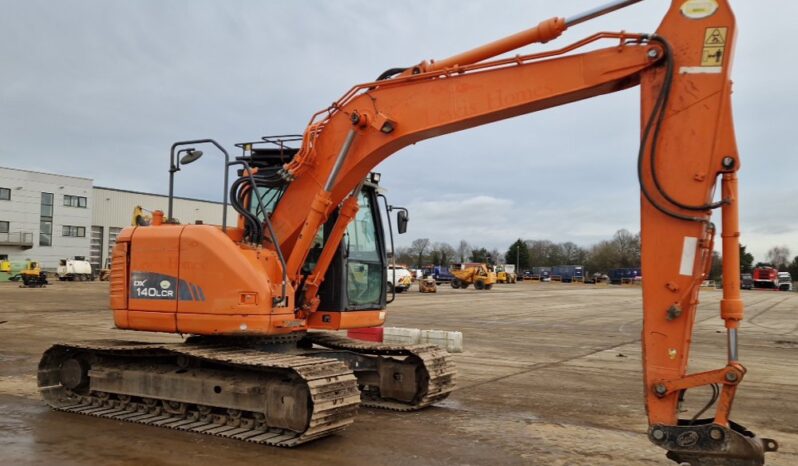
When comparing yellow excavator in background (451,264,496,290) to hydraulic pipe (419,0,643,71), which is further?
yellow excavator in background (451,264,496,290)

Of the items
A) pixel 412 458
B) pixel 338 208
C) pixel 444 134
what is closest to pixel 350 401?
pixel 412 458

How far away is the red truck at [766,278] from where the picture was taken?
72.1m

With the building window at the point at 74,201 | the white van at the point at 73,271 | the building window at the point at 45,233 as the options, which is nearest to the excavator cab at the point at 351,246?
the white van at the point at 73,271

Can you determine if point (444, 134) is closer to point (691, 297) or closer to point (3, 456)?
point (691, 297)

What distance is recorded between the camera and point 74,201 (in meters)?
72.4

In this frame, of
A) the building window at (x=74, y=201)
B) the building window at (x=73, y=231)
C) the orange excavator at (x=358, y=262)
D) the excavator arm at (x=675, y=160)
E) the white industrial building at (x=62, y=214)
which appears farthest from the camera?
the building window at (x=74, y=201)

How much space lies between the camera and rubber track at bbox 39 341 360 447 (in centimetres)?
633

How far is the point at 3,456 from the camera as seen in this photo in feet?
19.6

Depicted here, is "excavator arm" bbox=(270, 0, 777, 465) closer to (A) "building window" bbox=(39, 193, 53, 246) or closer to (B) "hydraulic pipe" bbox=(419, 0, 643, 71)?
(B) "hydraulic pipe" bbox=(419, 0, 643, 71)

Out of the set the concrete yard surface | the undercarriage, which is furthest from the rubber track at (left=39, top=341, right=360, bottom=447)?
the concrete yard surface

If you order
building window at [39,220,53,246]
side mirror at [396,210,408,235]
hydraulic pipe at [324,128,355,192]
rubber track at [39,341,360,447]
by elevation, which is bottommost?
rubber track at [39,341,360,447]

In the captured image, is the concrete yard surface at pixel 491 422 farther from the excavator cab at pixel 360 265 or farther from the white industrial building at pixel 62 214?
the white industrial building at pixel 62 214

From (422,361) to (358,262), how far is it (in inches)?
58.0

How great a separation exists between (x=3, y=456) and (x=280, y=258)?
3167 mm
